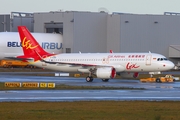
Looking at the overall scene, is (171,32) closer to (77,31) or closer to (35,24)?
(77,31)

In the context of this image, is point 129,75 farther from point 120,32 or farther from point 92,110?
point 92,110

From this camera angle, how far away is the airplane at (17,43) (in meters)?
89.8

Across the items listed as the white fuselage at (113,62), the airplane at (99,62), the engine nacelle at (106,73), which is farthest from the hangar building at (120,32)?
the engine nacelle at (106,73)

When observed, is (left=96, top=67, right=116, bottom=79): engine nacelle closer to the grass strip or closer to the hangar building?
the grass strip

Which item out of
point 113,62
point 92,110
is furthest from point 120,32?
point 92,110

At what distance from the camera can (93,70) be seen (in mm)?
59250

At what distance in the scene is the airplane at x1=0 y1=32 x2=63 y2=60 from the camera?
89.8 meters

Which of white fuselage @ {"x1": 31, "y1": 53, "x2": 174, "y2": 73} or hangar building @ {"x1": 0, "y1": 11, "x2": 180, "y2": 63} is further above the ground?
hangar building @ {"x1": 0, "y1": 11, "x2": 180, "y2": 63}

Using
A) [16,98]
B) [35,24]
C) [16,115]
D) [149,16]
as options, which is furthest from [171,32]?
[16,115]

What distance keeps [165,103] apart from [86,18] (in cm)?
6096

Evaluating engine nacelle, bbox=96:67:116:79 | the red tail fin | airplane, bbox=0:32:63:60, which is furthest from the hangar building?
engine nacelle, bbox=96:67:116:79

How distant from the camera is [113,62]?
58781 mm

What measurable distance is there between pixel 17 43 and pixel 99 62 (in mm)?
32635

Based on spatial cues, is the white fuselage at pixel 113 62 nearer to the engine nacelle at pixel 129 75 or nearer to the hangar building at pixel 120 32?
the engine nacelle at pixel 129 75
